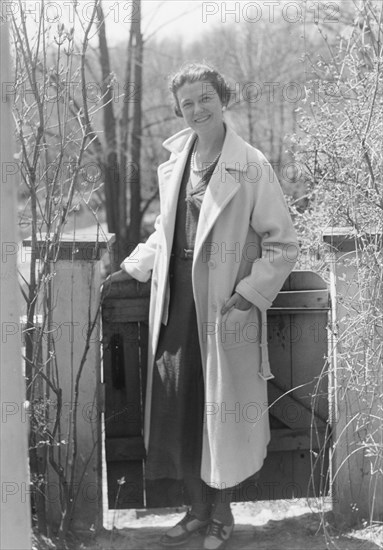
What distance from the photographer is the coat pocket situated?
11.6 feet

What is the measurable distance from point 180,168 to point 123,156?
367 inches

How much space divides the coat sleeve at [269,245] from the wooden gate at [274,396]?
37 centimetres

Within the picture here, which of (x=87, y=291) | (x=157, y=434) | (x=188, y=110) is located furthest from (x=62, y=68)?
(x=157, y=434)

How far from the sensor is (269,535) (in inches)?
155

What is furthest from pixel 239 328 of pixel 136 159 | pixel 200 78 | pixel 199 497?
pixel 136 159

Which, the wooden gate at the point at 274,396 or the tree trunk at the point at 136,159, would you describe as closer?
the wooden gate at the point at 274,396

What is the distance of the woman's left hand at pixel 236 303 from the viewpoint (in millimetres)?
3537

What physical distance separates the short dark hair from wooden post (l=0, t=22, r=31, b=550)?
165 cm

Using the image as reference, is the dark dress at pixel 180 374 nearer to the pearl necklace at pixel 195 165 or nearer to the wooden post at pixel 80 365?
the pearl necklace at pixel 195 165

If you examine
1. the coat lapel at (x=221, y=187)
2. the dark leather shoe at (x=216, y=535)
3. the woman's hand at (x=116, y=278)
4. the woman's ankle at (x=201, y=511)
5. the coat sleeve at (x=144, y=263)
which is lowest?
the dark leather shoe at (x=216, y=535)

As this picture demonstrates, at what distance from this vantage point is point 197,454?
3760 mm

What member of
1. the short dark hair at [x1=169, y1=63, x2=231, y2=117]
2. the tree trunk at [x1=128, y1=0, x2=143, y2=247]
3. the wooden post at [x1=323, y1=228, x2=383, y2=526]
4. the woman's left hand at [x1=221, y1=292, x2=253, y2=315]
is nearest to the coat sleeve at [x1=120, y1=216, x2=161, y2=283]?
the woman's left hand at [x1=221, y1=292, x2=253, y2=315]

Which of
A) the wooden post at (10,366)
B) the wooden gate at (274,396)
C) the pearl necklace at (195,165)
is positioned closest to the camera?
the wooden post at (10,366)

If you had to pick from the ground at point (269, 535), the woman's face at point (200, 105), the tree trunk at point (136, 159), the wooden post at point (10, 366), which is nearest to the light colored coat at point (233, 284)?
the woman's face at point (200, 105)
